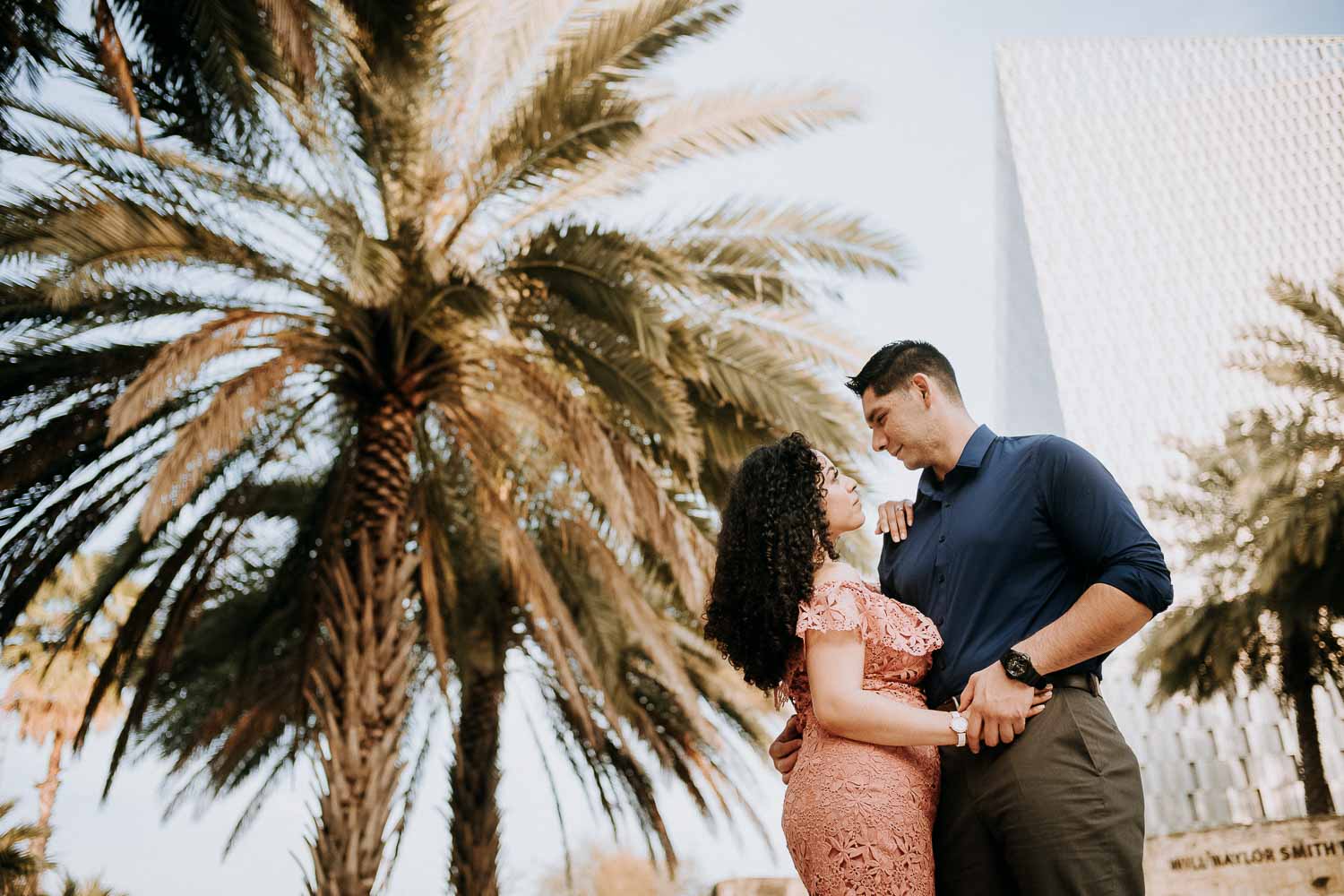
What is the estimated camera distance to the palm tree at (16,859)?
11078mm

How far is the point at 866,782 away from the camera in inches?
110

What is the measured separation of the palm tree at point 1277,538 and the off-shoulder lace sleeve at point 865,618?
13.3 m

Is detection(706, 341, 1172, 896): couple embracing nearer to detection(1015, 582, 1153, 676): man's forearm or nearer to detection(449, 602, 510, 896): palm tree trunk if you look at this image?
detection(1015, 582, 1153, 676): man's forearm

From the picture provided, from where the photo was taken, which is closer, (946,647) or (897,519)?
(946,647)

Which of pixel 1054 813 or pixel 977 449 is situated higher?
pixel 977 449

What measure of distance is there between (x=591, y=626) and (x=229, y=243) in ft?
16.9

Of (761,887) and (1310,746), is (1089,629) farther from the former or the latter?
(1310,746)

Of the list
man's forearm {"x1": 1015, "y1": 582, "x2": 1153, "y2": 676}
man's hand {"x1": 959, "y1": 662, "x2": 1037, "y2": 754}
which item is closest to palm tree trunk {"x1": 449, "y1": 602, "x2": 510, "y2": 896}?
man's hand {"x1": 959, "y1": 662, "x2": 1037, "y2": 754}

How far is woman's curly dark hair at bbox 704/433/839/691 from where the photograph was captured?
303 centimetres

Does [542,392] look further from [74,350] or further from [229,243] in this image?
[74,350]

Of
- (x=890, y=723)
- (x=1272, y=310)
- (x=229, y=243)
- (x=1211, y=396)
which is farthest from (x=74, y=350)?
(x=1272, y=310)

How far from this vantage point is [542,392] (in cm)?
796

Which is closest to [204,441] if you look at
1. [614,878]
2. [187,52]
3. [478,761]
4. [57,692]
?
[187,52]

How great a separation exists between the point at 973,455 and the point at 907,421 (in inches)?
8.8
